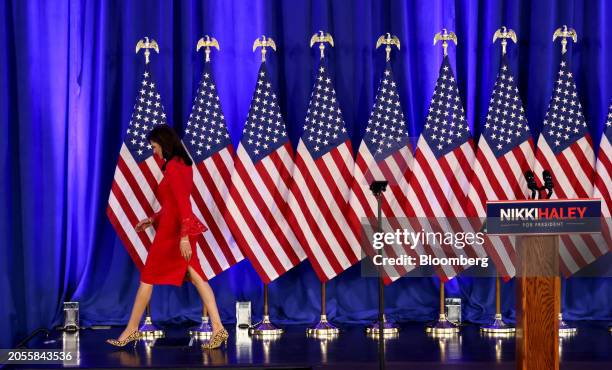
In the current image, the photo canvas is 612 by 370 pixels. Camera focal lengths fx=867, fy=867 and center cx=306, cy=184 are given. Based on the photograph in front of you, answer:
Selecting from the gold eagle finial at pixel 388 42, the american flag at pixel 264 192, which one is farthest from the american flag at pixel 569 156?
the american flag at pixel 264 192

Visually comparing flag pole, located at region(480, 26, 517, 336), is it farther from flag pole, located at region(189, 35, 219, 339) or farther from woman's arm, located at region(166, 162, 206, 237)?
woman's arm, located at region(166, 162, 206, 237)

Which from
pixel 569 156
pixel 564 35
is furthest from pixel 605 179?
pixel 564 35

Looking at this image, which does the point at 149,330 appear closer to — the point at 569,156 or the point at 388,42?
the point at 388,42

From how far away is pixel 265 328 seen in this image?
7004 mm

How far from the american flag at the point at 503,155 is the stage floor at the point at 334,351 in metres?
0.83

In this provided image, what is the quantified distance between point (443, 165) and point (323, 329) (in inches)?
64.5

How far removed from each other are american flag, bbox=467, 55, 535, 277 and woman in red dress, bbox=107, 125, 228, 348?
2.22m

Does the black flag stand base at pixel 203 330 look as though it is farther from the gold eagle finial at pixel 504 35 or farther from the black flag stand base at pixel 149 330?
the gold eagle finial at pixel 504 35

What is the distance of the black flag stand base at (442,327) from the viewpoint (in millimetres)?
6949

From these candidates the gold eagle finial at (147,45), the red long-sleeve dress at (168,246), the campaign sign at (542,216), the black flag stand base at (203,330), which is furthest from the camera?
the gold eagle finial at (147,45)

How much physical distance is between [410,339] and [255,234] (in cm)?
148

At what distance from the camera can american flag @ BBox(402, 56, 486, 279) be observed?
6.91 m

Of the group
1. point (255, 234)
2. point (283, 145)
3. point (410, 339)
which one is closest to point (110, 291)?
point (255, 234)

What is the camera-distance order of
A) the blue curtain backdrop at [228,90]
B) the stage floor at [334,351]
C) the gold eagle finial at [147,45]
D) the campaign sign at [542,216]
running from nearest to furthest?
the campaign sign at [542,216], the stage floor at [334,351], the gold eagle finial at [147,45], the blue curtain backdrop at [228,90]
